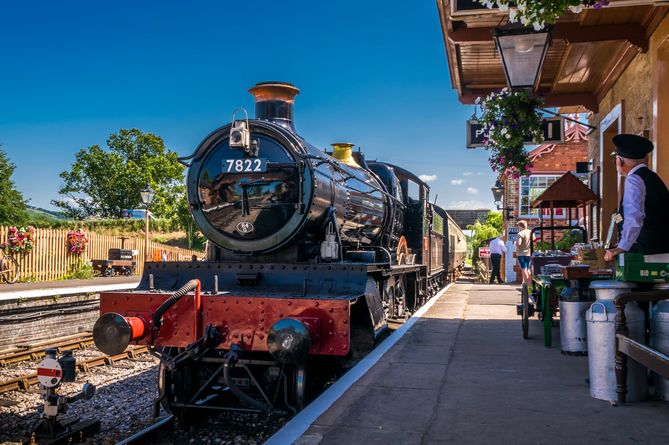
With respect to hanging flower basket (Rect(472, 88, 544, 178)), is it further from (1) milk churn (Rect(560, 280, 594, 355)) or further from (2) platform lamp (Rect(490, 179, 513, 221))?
(2) platform lamp (Rect(490, 179, 513, 221))

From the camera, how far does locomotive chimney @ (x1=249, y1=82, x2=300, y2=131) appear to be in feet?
22.9

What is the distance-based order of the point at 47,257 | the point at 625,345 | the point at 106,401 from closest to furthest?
the point at 625,345 → the point at 106,401 → the point at 47,257

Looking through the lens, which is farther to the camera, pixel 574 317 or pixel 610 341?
pixel 574 317

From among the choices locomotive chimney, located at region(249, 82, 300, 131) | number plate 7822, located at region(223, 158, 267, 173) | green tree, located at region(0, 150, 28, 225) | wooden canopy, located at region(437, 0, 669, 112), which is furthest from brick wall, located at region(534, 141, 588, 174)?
green tree, located at region(0, 150, 28, 225)

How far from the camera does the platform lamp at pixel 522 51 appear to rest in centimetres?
580

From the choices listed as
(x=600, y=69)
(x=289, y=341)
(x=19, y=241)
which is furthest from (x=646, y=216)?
(x=19, y=241)

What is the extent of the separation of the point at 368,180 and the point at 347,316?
374 centimetres

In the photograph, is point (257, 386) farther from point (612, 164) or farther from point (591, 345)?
point (612, 164)

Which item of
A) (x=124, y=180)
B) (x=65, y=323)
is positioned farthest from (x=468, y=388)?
(x=124, y=180)

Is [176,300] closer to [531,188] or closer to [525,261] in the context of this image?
[525,261]

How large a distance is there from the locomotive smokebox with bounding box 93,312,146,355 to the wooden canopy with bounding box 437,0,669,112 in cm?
453

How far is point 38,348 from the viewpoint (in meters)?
8.90

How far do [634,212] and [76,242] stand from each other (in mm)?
19153

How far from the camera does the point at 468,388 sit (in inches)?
174
